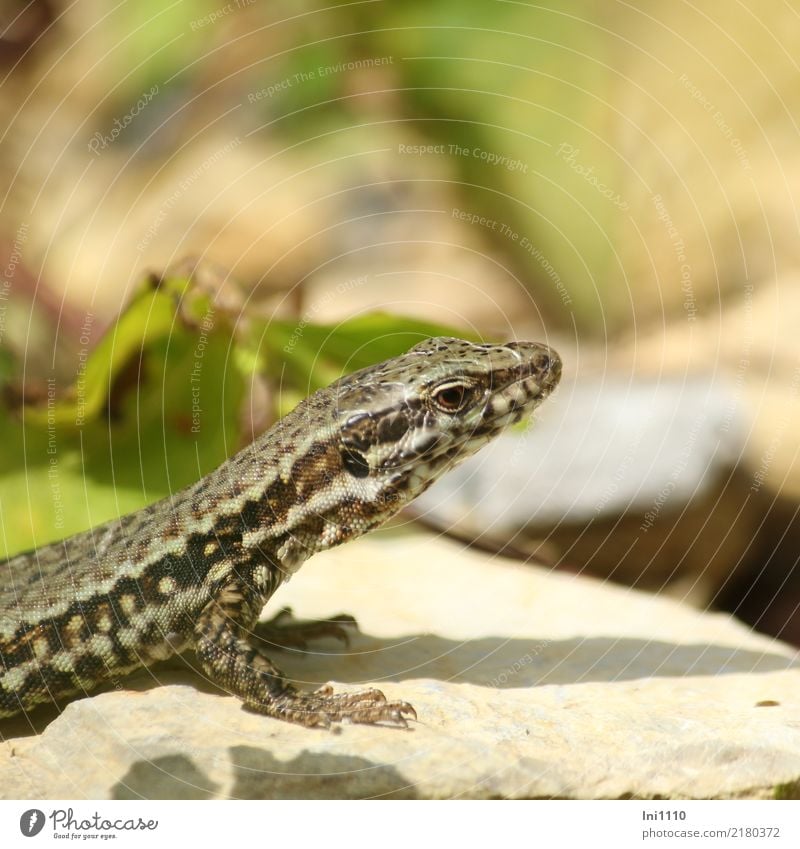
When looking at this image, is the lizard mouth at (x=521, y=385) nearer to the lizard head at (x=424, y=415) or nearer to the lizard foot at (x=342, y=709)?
the lizard head at (x=424, y=415)

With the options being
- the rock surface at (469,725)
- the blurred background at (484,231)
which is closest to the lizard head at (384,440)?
the rock surface at (469,725)

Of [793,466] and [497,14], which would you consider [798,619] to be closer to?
[793,466]

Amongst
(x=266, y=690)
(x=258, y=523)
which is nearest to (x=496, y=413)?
(x=258, y=523)

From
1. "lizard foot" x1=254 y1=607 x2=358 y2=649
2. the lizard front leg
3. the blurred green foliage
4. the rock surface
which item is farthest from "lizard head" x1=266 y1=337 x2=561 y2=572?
the blurred green foliage

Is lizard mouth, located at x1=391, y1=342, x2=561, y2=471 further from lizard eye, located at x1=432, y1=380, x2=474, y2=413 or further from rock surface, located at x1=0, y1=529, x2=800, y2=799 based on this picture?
rock surface, located at x1=0, y1=529, x2=800, y2=799
